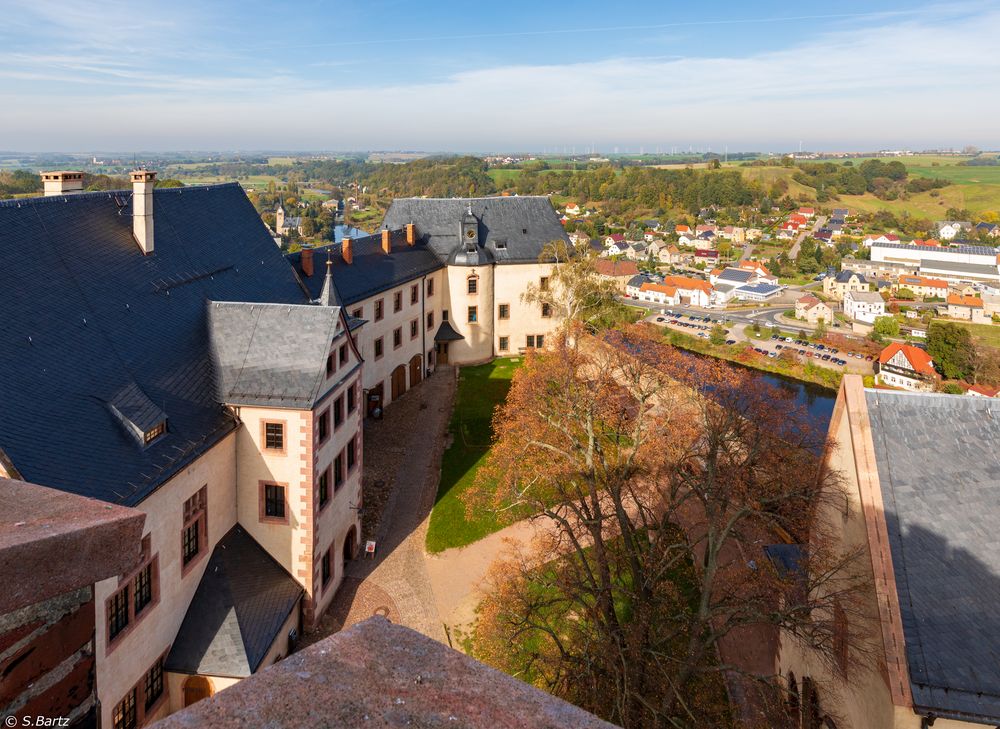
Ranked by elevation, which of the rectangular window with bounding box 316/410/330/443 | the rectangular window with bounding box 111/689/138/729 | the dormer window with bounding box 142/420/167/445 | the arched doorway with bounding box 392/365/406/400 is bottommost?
the rectangular window with bounding box 111/689/138/729

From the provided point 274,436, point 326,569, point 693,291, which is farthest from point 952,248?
point 274,436

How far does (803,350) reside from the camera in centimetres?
8631

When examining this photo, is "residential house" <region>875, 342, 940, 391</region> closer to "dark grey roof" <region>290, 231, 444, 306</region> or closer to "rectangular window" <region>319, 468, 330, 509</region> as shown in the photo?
"dark grey roof" <region>290, 231, 444, 306</region>

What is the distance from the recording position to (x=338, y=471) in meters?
26.3

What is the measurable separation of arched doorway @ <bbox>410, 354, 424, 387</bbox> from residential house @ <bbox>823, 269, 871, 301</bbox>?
95.9 metres

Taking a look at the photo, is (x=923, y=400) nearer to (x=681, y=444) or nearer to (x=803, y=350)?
(x=681, y=444)

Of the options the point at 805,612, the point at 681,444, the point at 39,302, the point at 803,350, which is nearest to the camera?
the point at 805,612

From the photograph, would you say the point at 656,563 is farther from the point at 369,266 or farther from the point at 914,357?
the point at 914,357

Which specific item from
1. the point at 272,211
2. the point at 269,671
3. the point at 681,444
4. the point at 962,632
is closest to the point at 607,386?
the point at 681,444

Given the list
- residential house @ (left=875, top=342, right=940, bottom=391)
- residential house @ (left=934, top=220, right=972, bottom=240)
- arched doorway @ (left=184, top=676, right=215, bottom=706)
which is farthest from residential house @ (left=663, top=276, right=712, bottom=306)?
residential house @ (left=934, top=220, right=972, bottom=240)

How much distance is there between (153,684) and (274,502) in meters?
6.47

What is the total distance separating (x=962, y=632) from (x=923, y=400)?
553 cm

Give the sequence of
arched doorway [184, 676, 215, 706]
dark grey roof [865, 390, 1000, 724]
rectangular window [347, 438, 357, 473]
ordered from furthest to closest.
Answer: rectangular window [347, 438, 357, 473] → arched doorway [184, 676, 215, 706] → dark grey roof [865, 390, 1000, 724]

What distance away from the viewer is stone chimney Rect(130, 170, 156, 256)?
77.9 feet
